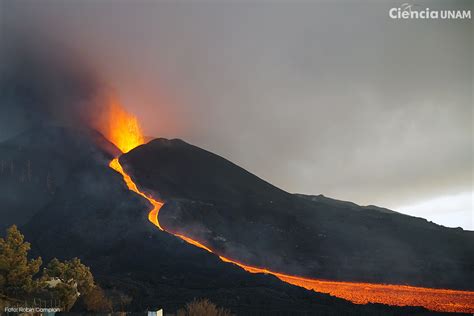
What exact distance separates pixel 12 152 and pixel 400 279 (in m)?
80.4

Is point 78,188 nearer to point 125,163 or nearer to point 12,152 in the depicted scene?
point 125,163

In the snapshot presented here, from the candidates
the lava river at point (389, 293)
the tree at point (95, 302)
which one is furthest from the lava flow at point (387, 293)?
the tree at point (95, 302)

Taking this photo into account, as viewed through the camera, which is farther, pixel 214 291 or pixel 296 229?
pixel 296 229

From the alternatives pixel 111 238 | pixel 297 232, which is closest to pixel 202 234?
pixel 111 238

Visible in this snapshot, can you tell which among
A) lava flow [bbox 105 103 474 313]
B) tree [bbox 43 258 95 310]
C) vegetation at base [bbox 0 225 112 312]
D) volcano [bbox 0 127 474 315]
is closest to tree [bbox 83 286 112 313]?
vegetation at base [bbox 0 225 112 312]

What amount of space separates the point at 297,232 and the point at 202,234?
1468cm

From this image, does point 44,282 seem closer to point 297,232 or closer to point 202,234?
point 202,234

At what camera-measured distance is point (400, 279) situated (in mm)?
62781

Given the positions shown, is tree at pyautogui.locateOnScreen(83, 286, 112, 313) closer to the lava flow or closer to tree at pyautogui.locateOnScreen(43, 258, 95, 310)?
tree at pyautogui.locateOnScreen(43, 258, 95, 310)

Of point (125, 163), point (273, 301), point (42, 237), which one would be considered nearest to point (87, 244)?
point (42, 237)

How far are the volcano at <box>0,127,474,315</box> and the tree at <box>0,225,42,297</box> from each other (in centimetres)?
863

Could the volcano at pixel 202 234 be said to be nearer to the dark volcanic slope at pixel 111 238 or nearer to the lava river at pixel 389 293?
the dark volcanic slope at pixel 111 238

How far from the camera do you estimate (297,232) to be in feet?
249

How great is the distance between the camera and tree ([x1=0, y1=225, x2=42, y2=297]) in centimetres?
3325
